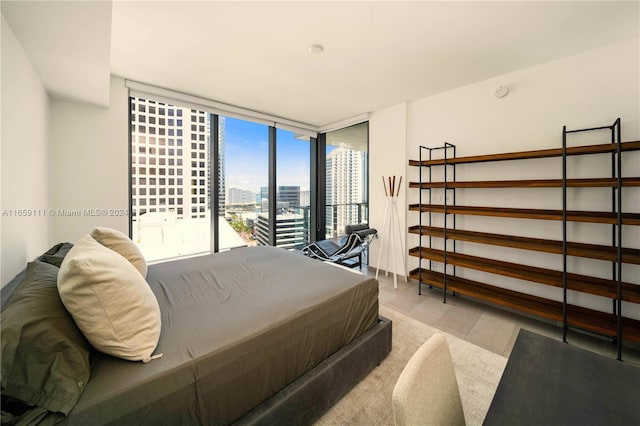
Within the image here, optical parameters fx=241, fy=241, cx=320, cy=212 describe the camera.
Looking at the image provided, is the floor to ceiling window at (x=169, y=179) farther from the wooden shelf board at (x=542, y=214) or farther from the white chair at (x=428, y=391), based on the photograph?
the white chair at (x=428, y=391)

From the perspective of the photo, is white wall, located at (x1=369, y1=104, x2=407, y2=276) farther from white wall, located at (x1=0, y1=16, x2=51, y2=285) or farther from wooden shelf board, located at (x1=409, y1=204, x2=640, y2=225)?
white wall, located at (x1=0, y1=16, x2=51, y2=285)

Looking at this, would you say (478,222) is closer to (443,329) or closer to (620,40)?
(443,329)

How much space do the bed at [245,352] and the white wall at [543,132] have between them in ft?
6.40

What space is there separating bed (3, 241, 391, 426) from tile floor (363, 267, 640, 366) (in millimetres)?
903

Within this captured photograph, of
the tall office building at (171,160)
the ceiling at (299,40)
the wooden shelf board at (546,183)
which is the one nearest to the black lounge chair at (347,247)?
the wooden shelf board at (546,183)

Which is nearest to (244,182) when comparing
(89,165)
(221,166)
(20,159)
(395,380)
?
(221,166)

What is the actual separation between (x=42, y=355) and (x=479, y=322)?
3027 millimetres

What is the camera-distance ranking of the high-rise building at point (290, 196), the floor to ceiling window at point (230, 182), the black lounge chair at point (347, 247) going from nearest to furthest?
the floor to ceiling window at point (230, 182), the black lounge chair at point (347, 247), the high-rise building at point (290, 196)

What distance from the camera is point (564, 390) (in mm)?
748

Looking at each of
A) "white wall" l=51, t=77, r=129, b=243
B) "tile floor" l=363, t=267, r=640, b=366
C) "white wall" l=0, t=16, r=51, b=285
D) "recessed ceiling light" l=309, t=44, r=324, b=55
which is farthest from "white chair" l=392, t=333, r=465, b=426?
"white wall" l=51, t=77, r=129, b=243

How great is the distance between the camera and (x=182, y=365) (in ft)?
3.12

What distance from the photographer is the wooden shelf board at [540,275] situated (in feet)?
6.30

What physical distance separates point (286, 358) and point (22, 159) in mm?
2154

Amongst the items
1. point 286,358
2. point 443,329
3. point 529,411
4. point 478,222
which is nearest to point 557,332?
point 443,329
